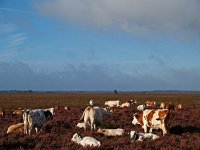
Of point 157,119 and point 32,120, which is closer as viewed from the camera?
point 157,119

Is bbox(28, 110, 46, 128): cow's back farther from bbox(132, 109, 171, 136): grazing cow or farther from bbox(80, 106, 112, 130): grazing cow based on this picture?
bbox(132, 109, 171, 136): grazing cow

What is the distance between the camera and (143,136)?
18.4 meters

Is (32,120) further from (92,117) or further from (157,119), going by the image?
(157,119)

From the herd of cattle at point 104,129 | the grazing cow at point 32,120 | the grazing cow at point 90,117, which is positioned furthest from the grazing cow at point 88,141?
the grazing cow at point 90,117

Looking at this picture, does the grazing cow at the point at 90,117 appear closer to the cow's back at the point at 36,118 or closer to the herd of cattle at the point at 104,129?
the herd of cattle at the point at 104,129

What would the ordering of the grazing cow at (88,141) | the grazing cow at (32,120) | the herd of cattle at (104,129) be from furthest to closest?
the grazing cow at (32,120) → the herd of cattle at (104,129) → the grazing cow at (88,141)

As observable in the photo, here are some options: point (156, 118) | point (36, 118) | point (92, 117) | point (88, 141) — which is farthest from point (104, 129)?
point (36, 118)

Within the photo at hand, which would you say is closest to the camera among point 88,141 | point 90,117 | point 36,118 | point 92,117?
point 88,141

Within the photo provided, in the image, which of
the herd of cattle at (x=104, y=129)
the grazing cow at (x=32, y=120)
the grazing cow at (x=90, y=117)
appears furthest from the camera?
the grazing cow at (x=90, y=117)

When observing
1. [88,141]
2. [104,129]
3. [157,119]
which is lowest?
[88,141]

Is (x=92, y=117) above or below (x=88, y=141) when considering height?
above

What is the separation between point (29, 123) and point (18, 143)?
4.45 metres

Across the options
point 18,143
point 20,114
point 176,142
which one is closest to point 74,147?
point 18,143

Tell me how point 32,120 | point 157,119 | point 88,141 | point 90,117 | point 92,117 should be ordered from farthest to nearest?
point 90,117
point 92,117
point 32,120
point 157,119
point 88,141
